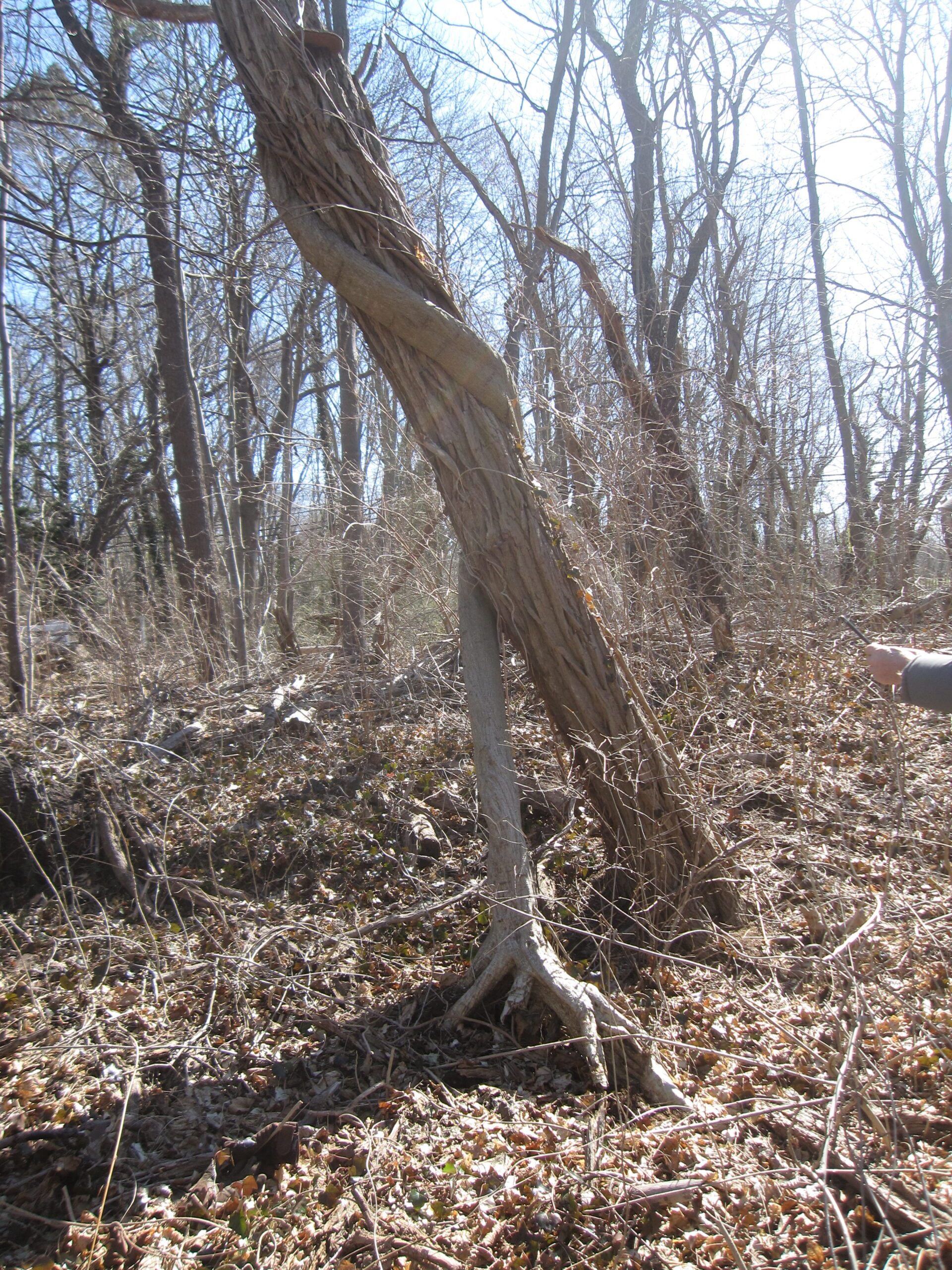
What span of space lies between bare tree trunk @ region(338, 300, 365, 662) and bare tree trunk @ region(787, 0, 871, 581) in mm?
4803

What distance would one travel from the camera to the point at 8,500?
20.1ft

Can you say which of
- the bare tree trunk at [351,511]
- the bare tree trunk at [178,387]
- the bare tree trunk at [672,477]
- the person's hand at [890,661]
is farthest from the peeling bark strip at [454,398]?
the bare tree trunk at [178,387]

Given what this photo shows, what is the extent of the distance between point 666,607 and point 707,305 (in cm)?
537

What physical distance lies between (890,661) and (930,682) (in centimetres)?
15

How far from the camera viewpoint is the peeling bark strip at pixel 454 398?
139 inches

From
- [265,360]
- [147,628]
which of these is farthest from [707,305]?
[265,360]

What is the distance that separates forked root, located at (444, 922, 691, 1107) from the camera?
287cm

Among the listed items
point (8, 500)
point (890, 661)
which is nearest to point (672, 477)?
point (890, 661)

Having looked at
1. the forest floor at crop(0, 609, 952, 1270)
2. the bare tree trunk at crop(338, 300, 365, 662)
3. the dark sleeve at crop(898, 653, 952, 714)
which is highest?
the bare tree trunk at crop(338, 300, 365, 662)

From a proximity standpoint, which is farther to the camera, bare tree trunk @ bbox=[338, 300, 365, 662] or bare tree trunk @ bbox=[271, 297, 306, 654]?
bare tree trunk @ bbox=[271, 297, 306, 654]

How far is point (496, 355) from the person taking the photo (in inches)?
143

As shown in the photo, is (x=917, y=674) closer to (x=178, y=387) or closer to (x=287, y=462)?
(x=178, y=387)

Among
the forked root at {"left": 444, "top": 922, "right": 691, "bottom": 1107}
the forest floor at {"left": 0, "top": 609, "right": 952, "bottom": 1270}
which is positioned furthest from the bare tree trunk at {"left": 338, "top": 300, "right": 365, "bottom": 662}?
the forked root at {"left": 444, "top": 922, "right": 691, "bottom": 1107}

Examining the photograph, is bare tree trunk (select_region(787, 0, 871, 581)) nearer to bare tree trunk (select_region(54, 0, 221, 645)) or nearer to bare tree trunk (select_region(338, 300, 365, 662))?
bare tree trunk (select_region(338, 300, 365, 662))
